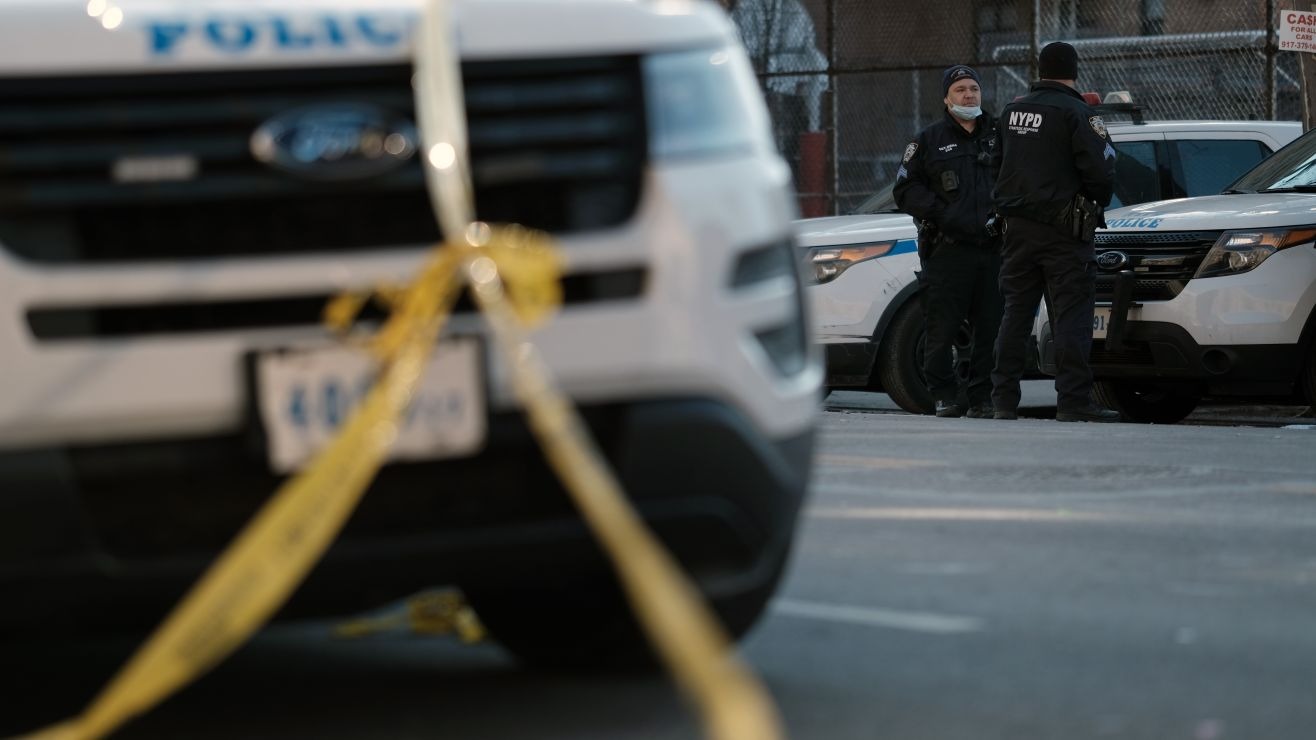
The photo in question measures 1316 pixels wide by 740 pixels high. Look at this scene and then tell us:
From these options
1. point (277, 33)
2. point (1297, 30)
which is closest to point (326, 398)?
point (277, 33)

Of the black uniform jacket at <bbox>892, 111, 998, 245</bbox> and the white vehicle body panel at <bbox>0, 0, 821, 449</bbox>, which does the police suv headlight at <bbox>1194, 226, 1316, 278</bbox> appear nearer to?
the black uniform jacket at <bbox>892, 111, 998, 245</bbox>

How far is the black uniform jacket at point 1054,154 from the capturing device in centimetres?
1119

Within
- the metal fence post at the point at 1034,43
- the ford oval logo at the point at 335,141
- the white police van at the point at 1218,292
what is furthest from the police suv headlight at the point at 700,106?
the metal fence post at the point at 1034,43

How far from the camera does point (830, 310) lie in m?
12.7

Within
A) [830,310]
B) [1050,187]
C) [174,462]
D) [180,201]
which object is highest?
[180,201]

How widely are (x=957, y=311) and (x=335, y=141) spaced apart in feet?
29.2

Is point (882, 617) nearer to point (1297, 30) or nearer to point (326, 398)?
point (326, 398)

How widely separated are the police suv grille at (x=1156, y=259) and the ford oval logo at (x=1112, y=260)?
0.5 inches

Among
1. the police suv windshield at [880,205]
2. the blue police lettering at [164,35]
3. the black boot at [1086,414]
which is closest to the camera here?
the blue police lettering at [164,35]

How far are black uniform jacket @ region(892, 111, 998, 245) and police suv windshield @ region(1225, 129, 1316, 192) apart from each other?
4.17ft

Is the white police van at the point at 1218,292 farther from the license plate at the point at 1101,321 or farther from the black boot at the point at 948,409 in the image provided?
the black boot at the point at 948,409

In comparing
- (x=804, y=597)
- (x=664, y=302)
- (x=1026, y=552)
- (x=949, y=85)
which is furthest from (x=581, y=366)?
(x=949, y=85)

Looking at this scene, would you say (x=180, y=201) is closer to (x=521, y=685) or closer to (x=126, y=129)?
(x=126, y=129)

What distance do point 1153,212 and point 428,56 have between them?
8561mm
